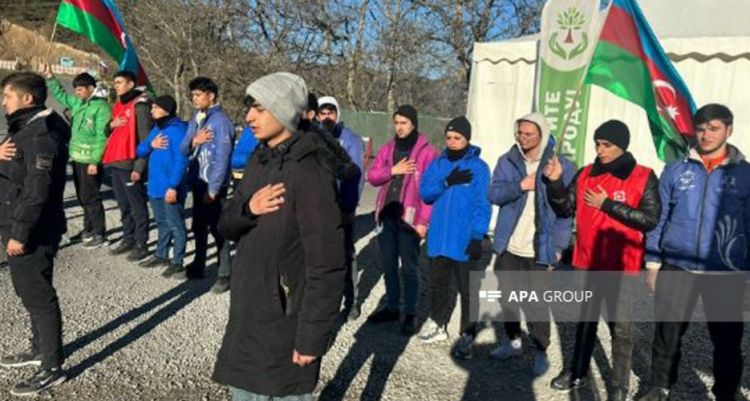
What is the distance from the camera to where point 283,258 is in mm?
2121

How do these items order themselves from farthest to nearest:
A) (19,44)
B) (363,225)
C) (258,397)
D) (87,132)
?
(19,44)
(363,225)
(87,132)
(258,397)

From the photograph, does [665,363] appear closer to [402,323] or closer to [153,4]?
[402,323]

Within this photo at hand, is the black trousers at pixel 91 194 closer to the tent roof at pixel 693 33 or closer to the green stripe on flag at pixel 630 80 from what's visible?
the tent roof at pixel 693 33

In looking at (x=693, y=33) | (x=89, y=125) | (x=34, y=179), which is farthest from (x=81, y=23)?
(x=693, y=33)

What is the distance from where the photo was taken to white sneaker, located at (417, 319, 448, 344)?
184 inches

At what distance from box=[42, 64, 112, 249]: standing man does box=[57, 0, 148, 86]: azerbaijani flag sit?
440 millimetres

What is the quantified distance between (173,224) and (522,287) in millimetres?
3549

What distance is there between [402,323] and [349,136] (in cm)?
165

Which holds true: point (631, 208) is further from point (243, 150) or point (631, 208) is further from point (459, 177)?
point (243, 150)

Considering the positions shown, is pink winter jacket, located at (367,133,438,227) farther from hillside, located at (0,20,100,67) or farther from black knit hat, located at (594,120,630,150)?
hillside, located at (0,20,100,67)

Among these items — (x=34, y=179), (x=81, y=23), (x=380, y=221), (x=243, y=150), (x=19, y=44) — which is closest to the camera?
(x=34, y=179)

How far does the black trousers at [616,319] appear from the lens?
3.64m

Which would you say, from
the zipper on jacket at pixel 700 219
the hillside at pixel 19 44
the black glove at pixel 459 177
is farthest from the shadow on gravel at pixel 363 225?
the hillside at pixel 19 44


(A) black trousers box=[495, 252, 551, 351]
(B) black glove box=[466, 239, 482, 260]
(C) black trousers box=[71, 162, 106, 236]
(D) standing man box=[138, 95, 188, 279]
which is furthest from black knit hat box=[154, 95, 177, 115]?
(A) black trousers box=[495, 252, 551, 351]
